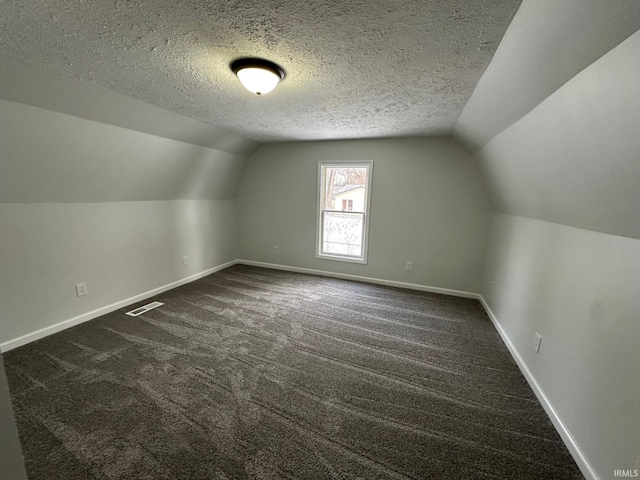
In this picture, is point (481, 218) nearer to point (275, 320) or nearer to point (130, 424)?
point (275, 320)

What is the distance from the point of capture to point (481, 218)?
3355 millimetres

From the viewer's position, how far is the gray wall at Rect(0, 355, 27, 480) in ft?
1.88

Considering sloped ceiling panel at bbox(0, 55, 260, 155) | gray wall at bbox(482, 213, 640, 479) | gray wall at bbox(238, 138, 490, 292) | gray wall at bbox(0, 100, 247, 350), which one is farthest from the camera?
gray wall at bbox(238, 138, 490, 292)

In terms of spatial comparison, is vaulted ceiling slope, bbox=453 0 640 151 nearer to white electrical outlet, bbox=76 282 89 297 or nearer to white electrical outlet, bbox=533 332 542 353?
white electrical outlet, bbox=533 332 542 353

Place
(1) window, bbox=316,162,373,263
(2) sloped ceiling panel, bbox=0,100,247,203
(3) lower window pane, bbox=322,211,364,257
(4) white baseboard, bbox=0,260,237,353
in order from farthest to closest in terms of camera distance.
Answer: 1. (3) lower window pane, bbox=322,211,364,257
2. (1) window, bbox=316,162,373,263
3. (4) white baseboard, bbox=0,260,237,353
4. (2) sloped ceiling panel, bbox=0,100,247,203

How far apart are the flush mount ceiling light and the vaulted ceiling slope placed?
1255 millimetres

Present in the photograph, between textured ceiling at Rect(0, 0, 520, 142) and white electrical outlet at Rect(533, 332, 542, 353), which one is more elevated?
textured ceiling at Rect(0, 0, 520, 142)

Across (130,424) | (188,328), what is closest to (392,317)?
(188,328)

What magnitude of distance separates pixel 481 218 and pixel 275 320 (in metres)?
2.92

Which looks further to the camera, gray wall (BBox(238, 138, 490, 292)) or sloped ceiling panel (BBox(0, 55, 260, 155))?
gray wall (BBox(238, 138, 490, 292))

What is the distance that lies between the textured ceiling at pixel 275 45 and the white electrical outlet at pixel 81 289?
1.97m

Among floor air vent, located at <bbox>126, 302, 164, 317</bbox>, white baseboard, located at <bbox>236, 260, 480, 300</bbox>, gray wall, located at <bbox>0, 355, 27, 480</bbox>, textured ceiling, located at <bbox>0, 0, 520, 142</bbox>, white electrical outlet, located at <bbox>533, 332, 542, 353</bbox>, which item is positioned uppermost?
textured ceiling, located at <bbox>0, 0, 520, 142</bbox>

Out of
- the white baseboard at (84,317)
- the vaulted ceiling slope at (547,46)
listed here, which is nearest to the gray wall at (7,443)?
the white baseboard at (84,317)

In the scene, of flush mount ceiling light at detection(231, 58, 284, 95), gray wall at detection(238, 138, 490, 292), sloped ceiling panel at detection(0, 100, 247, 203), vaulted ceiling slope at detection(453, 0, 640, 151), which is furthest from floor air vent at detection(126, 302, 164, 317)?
vaulted ceiling slope at detection(453, 0, 640, 151)
